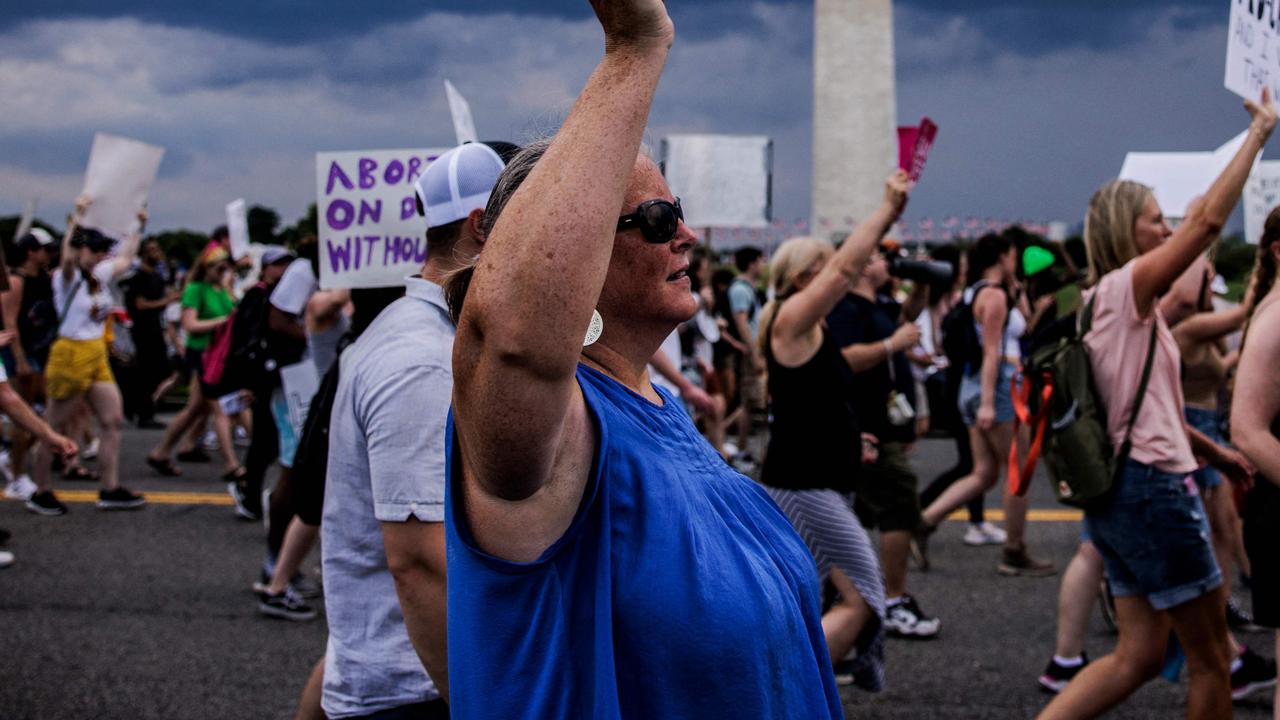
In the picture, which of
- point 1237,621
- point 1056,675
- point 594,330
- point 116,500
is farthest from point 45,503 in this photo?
point 594,330

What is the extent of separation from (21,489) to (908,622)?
625cm

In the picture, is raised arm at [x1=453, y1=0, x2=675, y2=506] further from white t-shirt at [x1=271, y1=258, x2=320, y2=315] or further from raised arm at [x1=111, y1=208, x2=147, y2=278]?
raised arm at [x1=111, y1=208, x2=147, y2=278]

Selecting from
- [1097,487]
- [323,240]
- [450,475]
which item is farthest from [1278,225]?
[450,475]

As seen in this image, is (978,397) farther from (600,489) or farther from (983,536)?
(600,489)

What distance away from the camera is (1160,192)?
5777 mm

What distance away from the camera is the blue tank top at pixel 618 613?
134 centimetres

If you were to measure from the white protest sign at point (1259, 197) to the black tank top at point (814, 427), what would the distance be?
115 inches

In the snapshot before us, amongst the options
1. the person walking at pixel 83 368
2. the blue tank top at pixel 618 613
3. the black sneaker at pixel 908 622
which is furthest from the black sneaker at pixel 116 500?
the blue tank top at pixel 618 613

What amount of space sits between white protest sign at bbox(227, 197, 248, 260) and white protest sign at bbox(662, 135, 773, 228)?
4.44 meters

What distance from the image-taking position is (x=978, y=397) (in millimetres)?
7297

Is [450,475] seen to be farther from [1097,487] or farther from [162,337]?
[162,337]

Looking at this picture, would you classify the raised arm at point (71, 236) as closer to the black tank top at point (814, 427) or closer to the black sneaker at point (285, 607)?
the black sneaker at point (285, 607)

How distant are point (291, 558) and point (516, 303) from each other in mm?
4488

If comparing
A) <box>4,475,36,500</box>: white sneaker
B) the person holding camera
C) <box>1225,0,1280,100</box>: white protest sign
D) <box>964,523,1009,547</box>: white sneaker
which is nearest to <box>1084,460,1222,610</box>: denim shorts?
<box>1225,0,1280,100</box>: white protest sign
